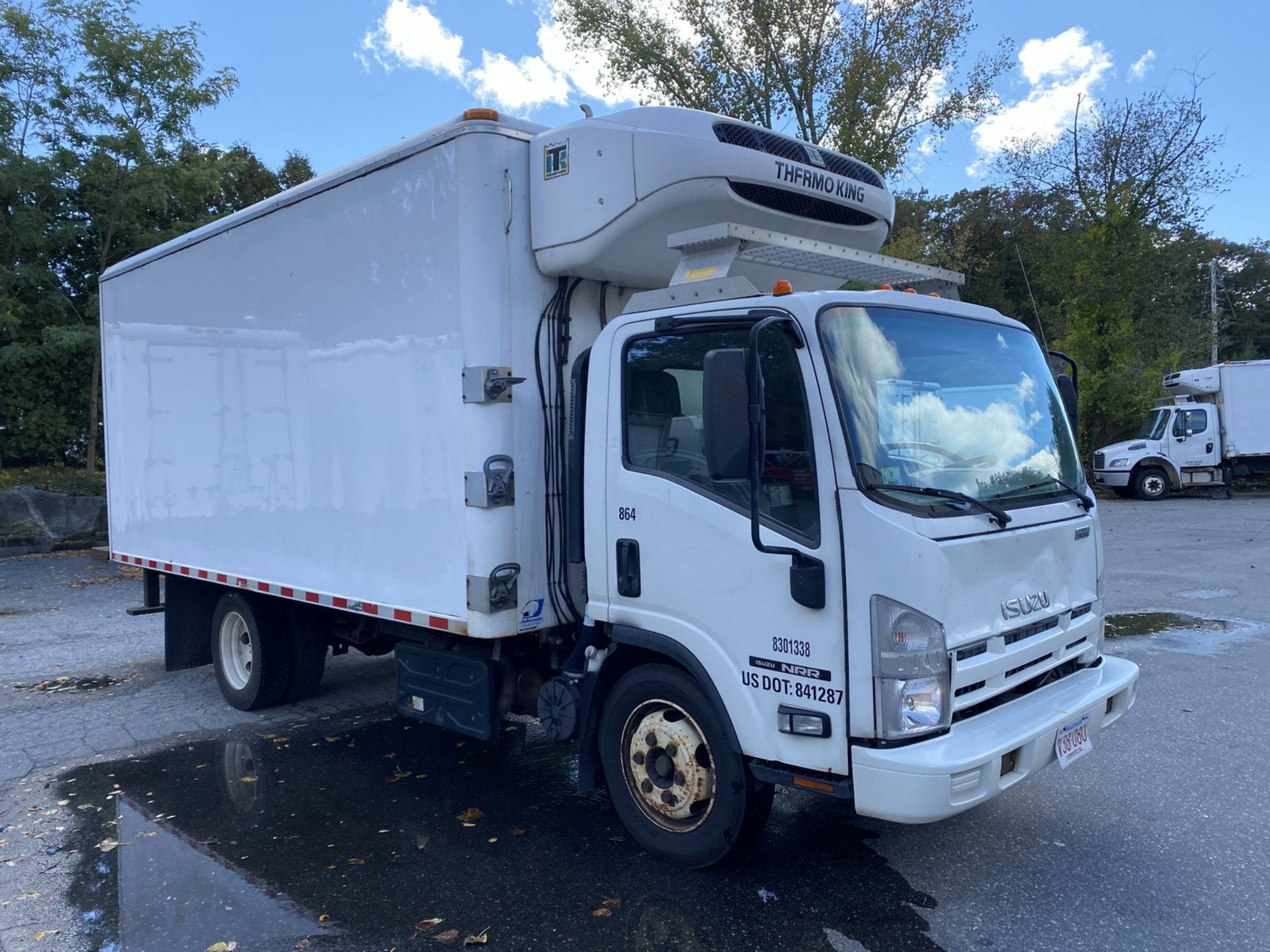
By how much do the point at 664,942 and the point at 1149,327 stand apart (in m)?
25.3

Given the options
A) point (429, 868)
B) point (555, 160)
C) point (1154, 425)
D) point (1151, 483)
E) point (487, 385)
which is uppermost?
point (555, 160)

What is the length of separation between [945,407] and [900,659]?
112 cm

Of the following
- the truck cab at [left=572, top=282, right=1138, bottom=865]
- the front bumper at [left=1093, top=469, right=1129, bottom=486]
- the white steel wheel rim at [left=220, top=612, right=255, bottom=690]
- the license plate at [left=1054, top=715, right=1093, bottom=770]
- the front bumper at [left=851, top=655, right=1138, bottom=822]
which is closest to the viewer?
the front bumper at [left=851, top=655, right=1138, bottom=822]

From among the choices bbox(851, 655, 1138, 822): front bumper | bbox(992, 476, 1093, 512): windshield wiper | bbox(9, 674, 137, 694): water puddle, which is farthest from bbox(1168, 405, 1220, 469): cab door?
bbox(9, 674, 137, 694): water puddle

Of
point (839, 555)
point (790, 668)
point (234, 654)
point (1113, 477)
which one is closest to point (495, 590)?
point (790, 668)

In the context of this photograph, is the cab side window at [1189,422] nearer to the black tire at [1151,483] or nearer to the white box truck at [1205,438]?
the white box truck at [1205,438]

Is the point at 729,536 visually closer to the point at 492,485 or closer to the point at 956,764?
the point at 956,764

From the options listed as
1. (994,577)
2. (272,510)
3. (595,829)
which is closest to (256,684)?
(272,510)

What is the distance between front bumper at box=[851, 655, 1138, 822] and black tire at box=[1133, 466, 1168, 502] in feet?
69.4

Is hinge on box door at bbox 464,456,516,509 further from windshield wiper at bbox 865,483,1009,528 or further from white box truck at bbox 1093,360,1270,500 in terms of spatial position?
white box truck at bbox 1093,360,1270,500

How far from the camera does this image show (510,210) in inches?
179

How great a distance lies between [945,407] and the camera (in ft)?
12.4

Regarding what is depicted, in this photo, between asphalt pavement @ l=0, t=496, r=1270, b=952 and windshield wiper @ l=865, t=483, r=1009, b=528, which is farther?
asphalt pavement @ l=0, t=496, r=1270, b=952

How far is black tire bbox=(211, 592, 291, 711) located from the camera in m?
6.62
